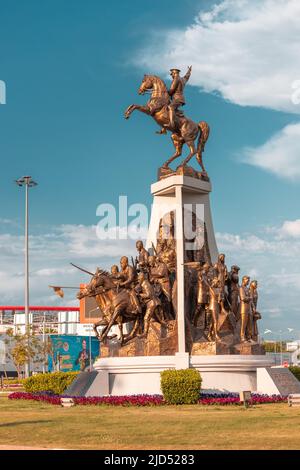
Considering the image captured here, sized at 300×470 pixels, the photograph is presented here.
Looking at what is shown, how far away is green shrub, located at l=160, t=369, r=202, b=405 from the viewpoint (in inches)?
785

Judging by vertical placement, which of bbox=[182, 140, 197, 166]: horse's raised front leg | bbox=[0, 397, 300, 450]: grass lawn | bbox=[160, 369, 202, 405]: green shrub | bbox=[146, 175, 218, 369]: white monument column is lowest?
bbox=[0, 397, 300, 450]: grass lawn

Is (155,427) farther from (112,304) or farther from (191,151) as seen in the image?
(191,151)

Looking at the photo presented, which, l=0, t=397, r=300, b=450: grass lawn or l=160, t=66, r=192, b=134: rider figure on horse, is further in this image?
l=160, t=66, r=192, b=134: rider figure on horse

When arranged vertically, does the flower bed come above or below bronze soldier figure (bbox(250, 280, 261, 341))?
below

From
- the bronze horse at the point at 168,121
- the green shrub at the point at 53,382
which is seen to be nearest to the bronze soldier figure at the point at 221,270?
the bronze horse at the point at 168,121

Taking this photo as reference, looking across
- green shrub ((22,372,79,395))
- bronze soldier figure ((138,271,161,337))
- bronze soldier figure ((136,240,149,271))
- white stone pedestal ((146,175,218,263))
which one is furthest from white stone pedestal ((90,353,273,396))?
white stone pedestal ((146,175,218,263))

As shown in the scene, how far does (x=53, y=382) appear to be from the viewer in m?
26.6

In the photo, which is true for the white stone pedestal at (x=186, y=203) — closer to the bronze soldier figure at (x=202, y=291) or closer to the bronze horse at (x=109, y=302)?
the bronze soldier figure at (x=202, y=291)

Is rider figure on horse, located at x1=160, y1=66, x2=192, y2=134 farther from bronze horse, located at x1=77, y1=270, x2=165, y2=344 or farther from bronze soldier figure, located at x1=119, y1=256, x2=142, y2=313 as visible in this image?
bronze horse, located at x1=77, y1=270, x2=165, y2=344

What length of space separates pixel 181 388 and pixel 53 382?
8092mm

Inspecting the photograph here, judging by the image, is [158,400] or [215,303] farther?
[215,303]

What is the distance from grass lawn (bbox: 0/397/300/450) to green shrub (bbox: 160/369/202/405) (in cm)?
62

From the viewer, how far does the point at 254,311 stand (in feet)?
80.9

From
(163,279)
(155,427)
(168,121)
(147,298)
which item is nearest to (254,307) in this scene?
(163,279)
